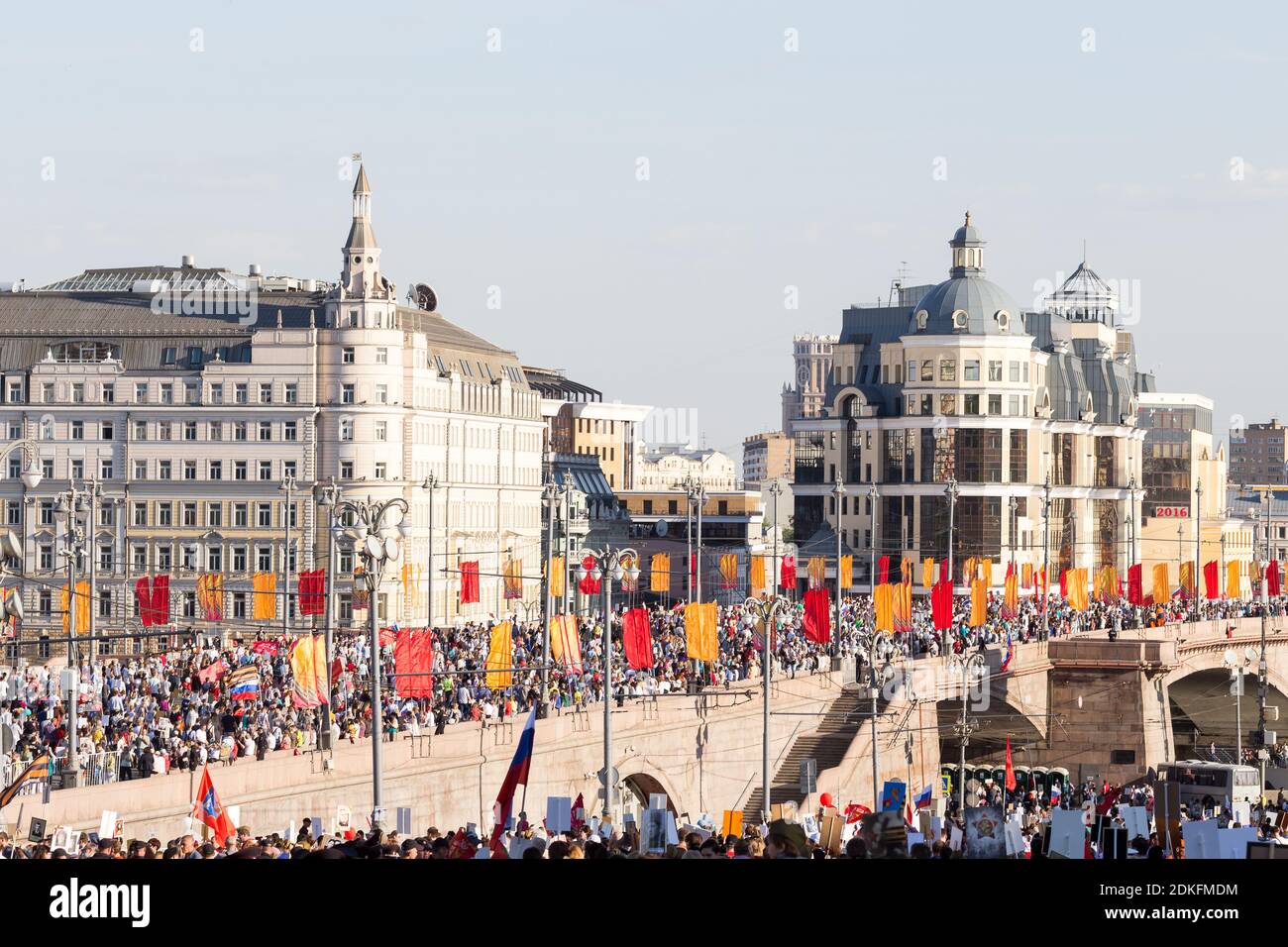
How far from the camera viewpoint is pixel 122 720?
144 ft

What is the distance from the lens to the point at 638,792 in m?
58.6

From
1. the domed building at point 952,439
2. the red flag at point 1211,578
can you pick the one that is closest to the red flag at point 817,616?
the red flag at point 1211,578

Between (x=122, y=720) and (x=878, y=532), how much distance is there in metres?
82.9

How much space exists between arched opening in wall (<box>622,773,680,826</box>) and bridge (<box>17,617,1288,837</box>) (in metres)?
0.07

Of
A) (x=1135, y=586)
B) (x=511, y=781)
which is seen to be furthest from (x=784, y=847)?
(x=1135, y=586)

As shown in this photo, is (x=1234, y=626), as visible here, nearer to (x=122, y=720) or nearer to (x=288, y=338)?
(x=288, y=338)

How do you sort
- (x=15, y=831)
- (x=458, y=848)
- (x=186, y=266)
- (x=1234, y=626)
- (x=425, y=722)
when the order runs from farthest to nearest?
(x=186, y=266) → (x=1234, y=626) → (x=425, y=722) → (x=15, y=831) → (x=458, y=848)

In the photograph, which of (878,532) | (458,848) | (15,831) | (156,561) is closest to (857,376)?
(878,532)

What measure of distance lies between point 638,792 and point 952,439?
212 ft

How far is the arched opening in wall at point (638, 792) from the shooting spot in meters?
57.3

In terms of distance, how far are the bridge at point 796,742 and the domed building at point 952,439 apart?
2005cm

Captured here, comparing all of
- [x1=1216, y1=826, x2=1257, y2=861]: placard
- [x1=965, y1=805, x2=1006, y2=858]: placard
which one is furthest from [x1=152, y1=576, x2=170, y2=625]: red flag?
[x1=1216, y1=826, x2=1257, y2=861]: placard

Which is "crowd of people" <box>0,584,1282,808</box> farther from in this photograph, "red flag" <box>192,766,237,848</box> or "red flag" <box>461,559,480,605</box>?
"red flag" <box>192,766,237,848</box>

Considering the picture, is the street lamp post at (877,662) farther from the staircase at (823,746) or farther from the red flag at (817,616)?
the red flag at (817,616)
